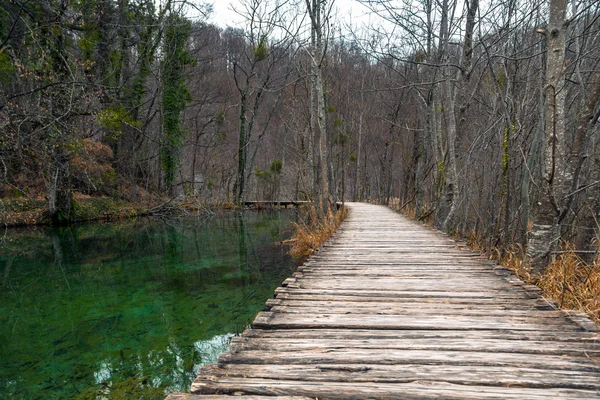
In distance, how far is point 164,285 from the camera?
743cm

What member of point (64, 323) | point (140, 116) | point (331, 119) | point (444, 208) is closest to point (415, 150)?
point (331, 119)

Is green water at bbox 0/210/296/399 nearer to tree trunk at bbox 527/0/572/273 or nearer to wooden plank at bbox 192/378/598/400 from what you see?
wooden plank at bbox 192/378/598/400

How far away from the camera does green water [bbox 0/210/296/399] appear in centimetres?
399

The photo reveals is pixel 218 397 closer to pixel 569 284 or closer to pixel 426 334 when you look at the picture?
pixel 426 334

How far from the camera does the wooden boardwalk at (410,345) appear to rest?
1883mm

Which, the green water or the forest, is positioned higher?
the forest

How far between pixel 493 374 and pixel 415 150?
14324mm

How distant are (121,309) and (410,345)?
5.10 m

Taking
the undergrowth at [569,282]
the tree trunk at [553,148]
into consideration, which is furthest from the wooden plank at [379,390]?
the tree trunk at [553,148]

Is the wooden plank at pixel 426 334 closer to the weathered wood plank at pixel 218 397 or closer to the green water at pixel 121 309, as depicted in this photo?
the weathered wood plank at pixel 218 397

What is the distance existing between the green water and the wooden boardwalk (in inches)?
73.6

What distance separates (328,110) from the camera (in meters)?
16.0

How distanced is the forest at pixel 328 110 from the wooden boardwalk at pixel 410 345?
121cm

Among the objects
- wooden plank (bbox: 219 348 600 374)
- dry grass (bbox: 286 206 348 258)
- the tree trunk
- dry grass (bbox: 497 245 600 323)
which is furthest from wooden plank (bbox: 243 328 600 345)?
dry grass (bbox: 286 206 348 258)
